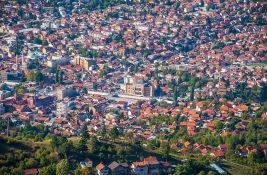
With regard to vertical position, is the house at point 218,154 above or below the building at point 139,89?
above

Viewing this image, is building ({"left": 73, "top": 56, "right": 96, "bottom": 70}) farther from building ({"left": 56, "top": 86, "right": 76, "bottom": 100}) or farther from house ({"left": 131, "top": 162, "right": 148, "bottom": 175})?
house ({"left": 131, "top": 162, "right": 148, "bottom": 175})

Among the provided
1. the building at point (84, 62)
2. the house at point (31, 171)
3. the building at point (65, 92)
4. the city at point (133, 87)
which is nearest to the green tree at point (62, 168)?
the city at point (133, 87)

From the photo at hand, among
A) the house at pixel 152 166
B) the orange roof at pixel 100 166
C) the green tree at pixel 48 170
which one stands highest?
the green tree at pixel 48 170

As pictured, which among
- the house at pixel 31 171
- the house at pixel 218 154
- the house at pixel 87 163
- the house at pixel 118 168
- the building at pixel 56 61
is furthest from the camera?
the building at pixel 56 61

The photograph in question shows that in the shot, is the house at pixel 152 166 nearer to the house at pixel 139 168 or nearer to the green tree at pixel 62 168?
the house at pixel 139 168

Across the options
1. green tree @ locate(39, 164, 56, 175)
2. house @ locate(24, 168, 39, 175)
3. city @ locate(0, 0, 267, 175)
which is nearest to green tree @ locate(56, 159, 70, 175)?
city @ locate(0, 0, 267, 175)

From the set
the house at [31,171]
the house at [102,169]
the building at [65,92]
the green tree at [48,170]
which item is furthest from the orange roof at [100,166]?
the building at [65,92]

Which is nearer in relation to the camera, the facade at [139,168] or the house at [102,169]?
the house at [102,169]

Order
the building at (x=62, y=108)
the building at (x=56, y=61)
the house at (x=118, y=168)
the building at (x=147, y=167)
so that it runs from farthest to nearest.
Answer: the building at (x=56, y=61) < the building at (x=62, y=108) < the building at (x=147, y=167) < the house at (x=118, y=168)
